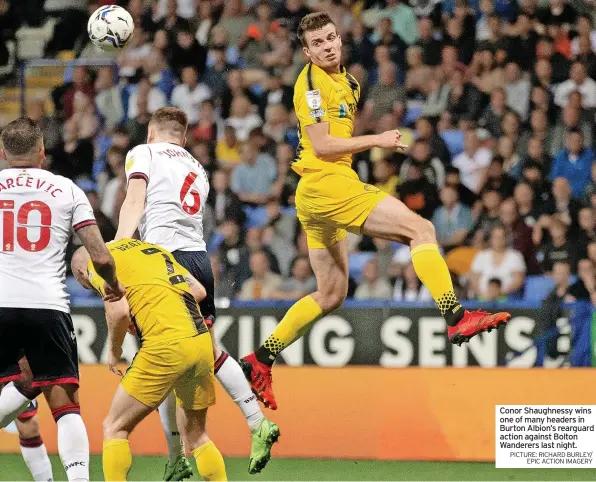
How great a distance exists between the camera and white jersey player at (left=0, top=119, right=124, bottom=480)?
244 inches

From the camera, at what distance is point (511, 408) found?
27.0 feet

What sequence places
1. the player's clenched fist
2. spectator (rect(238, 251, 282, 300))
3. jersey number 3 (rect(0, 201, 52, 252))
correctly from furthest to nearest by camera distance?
spectator (rect(238, 251, 282, 300))
the player's clenched fist
jersey number 3 (rect(0, 201, 52, 252))

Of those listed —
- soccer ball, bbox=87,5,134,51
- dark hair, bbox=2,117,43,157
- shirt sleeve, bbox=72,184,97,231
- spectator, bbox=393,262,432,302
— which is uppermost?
soccer ball, bbox=87,5,134,51

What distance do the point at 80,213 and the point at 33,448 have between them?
5.90 ft

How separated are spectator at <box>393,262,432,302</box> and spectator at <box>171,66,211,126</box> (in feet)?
11.7

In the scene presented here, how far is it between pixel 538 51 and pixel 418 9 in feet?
5.22

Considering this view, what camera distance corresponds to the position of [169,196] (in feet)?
23.8

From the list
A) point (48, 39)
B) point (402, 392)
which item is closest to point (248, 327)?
point (402, 392)

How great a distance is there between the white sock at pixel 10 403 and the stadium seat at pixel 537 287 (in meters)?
5.95

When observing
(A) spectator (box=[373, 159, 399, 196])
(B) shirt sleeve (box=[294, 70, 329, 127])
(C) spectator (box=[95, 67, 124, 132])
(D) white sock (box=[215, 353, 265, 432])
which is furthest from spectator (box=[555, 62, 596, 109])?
(D) white sock (box=[215, 353, 265, 432])

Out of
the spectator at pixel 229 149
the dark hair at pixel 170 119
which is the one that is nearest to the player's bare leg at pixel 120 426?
the dark hair at pixel 170 119

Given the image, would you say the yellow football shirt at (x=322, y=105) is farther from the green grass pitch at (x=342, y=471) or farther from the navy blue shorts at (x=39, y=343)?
the green grass pitch at (x=342, y=471)

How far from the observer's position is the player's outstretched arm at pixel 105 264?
5.95 m

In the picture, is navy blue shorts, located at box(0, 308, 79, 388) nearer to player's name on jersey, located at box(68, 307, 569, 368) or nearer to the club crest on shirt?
the club crest on shirt
